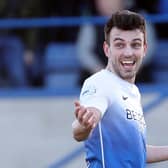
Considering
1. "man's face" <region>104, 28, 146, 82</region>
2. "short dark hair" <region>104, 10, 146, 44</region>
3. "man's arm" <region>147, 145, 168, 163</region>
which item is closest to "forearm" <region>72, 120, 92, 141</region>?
"man's face" <region>104, 28, 146, 82</region>

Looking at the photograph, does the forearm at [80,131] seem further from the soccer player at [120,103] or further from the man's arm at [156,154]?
the man's arm at [156,154]

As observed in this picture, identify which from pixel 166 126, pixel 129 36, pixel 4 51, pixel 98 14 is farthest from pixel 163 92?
pixel 129 36

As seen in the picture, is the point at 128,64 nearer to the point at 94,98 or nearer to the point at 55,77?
the point at 94,98

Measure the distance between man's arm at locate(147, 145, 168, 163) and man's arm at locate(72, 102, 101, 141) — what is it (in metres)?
0.87

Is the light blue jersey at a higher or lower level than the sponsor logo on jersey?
lower

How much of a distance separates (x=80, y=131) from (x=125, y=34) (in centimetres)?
63

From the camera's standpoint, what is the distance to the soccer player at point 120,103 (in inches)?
189

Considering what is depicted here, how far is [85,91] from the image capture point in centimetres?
470

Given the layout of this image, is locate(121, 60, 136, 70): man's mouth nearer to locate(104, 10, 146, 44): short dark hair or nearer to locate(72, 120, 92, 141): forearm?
locate(104, 10, 146, 44): short dark hair

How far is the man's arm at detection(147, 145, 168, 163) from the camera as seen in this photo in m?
5.36

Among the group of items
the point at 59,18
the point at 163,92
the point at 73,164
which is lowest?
the point at 73,164

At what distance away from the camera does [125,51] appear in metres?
4.85

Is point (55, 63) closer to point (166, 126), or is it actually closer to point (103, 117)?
point (166, 126)

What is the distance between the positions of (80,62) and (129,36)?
4811 mm
